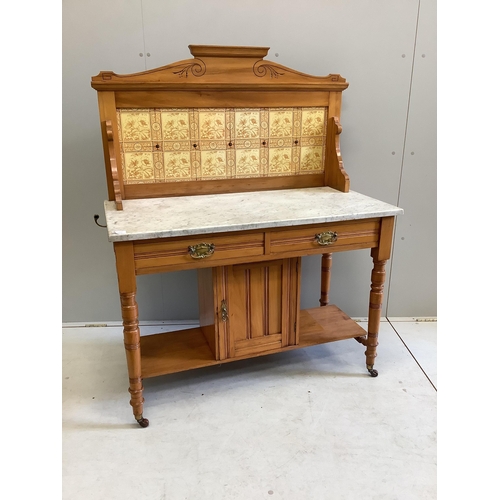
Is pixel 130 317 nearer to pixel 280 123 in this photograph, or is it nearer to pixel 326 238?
pixel 326 238

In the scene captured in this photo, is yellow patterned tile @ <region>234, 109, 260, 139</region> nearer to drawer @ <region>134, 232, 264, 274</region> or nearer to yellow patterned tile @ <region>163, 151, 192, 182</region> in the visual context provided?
yellow patterned tile @ <region>163, 151, 192, 182</region>

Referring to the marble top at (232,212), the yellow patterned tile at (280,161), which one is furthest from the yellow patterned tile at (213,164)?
the yellow patterned tile at (280,161)

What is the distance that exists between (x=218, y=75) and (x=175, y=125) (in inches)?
12.0

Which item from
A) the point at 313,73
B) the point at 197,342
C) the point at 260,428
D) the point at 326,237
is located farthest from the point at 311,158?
the point at 260,428

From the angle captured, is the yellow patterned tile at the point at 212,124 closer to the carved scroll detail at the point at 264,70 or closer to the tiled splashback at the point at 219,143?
the tiled splashback at the point at 219,143

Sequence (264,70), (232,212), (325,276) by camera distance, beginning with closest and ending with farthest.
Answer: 1. (232,212)
2. (264,70)
3. (325,276)

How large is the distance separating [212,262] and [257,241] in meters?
0.20

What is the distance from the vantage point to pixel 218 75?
1979 mm

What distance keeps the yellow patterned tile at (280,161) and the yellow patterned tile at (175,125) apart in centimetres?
45

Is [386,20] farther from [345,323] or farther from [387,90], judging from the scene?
[345,323]

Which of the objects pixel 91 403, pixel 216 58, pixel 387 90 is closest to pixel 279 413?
pixel 91 403

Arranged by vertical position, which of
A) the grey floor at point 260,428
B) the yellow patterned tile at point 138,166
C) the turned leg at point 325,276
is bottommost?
the grey floor at point 260,428

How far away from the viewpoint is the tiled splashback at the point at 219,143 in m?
1.99

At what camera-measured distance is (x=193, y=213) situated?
1804 mm
